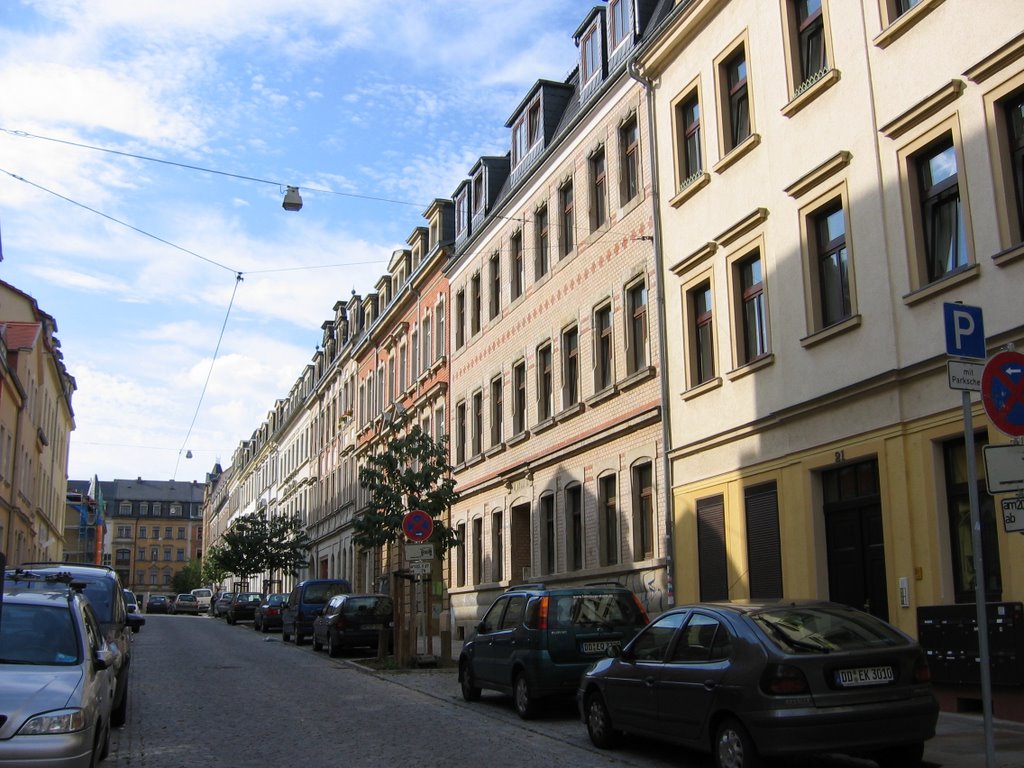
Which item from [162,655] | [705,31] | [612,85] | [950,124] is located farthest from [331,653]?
[950,124]

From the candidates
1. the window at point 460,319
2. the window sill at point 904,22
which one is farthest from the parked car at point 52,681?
the window at point 460,319

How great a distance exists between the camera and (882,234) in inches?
579

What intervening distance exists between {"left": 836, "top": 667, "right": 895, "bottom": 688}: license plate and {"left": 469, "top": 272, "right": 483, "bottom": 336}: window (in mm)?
25624

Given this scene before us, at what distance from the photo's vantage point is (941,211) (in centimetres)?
1398

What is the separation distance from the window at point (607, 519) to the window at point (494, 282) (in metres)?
9.49

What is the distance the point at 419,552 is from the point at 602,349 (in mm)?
6568

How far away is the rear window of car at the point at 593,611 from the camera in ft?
45.8

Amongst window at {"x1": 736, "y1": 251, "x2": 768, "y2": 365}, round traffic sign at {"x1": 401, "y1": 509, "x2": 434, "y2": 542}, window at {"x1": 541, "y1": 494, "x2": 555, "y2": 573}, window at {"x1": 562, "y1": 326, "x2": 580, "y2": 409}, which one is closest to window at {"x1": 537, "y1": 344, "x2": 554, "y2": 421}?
window at {"x1": 562, "y1": 326, "x2": 580, "y2": 409}

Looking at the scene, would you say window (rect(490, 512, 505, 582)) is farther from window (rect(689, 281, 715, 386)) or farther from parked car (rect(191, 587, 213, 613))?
parked car (rect(191, 587, 213, 613))

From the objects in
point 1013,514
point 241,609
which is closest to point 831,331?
point 1013,514

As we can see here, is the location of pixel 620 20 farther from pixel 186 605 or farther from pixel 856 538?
pixel 186 605

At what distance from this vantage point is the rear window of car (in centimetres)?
1396

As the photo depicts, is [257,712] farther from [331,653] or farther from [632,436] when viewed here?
[331,653]

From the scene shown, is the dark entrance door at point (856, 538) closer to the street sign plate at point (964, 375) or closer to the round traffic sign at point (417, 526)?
the street sign plate at point (964, 375)
